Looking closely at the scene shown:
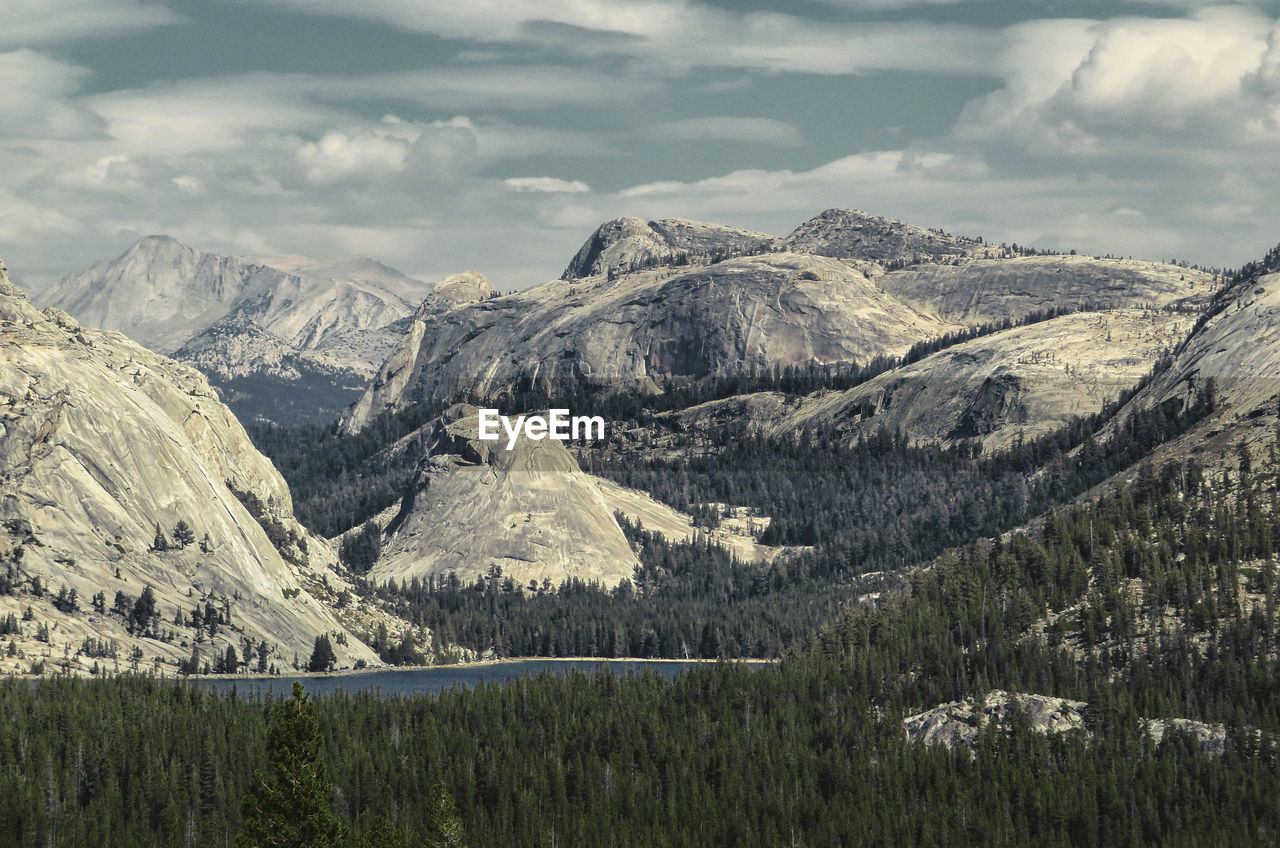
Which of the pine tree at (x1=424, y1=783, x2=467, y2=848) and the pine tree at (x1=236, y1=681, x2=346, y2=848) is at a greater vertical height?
the pine tree at (x1=236, y1=681, x2=346, y2=848)

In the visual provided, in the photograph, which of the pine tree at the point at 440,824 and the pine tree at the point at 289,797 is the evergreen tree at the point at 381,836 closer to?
the pine tree at the point at 289,797

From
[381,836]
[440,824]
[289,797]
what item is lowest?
[440,824]

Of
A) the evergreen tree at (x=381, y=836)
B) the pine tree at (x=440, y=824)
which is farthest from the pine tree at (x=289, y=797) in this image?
the pine tree at (x=440, y=824)

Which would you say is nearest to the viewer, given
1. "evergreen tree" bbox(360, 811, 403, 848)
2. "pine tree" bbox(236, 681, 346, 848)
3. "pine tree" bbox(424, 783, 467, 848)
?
"pine tree" bbox(236, 681, 346, 848)

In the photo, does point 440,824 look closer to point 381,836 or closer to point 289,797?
point 381,836

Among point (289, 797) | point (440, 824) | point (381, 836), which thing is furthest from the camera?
point (440, 824)

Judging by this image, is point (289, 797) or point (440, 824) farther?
point (440, 824)

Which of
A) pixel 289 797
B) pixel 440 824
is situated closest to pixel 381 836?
pixel 289 797

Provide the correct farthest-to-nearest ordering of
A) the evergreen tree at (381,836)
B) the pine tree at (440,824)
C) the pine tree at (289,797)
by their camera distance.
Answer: the pine tree at (440,824), the evergreen tree at (381,836), the pine tree at (289,797)

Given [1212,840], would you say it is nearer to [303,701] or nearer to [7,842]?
[303,701]

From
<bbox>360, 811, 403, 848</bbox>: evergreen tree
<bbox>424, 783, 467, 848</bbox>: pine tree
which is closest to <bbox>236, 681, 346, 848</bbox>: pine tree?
<bbox>360, 811, 403, 848</bbox>: evergreen tree

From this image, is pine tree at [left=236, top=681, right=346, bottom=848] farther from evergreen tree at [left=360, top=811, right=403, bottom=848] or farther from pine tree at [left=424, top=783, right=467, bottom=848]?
pine tree at [left=424, top=783, right=467, bottom=848]

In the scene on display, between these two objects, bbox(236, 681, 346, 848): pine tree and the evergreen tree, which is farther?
the evergreen tree

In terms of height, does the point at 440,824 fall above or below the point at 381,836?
below
